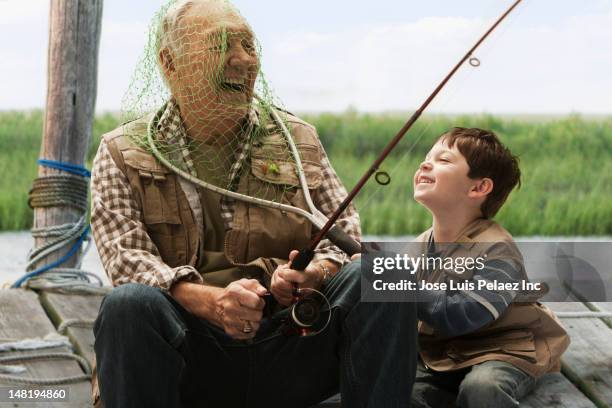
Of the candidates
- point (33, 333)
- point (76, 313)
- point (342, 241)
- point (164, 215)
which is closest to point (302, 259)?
point (342, 241)

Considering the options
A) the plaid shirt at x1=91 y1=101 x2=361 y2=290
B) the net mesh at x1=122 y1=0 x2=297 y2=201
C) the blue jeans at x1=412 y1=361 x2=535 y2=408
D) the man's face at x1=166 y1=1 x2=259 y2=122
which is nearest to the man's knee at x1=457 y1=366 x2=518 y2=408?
the blue jeans at x1=412 y1=361 x2=535 y2=408

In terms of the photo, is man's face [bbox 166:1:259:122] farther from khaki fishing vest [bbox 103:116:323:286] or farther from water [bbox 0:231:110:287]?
water [bbox 0:231:110:287]

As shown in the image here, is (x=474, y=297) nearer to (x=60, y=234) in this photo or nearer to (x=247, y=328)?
(x=247, y=328)

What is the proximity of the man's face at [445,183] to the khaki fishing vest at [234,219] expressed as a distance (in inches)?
14.3

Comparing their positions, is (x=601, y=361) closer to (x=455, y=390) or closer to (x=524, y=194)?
(x=455, y=390)

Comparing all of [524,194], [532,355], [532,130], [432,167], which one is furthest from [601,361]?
[532,130]

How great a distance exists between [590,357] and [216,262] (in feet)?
4.47

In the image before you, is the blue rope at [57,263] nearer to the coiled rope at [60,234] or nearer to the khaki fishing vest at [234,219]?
the coiled rope at [60,234]

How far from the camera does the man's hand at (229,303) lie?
7.95 ft

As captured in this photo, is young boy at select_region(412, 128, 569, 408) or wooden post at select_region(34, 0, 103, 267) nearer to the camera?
young boy at select_region(412, 128, 569, 408)

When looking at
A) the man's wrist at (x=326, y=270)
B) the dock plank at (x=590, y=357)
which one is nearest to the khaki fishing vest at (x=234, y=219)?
the man's wrist at (x=326, y=270)

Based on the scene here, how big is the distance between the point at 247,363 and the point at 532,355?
79cm

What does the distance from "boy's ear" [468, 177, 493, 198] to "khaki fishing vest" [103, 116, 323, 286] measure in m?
0.48

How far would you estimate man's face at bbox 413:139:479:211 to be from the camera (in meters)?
2.90
